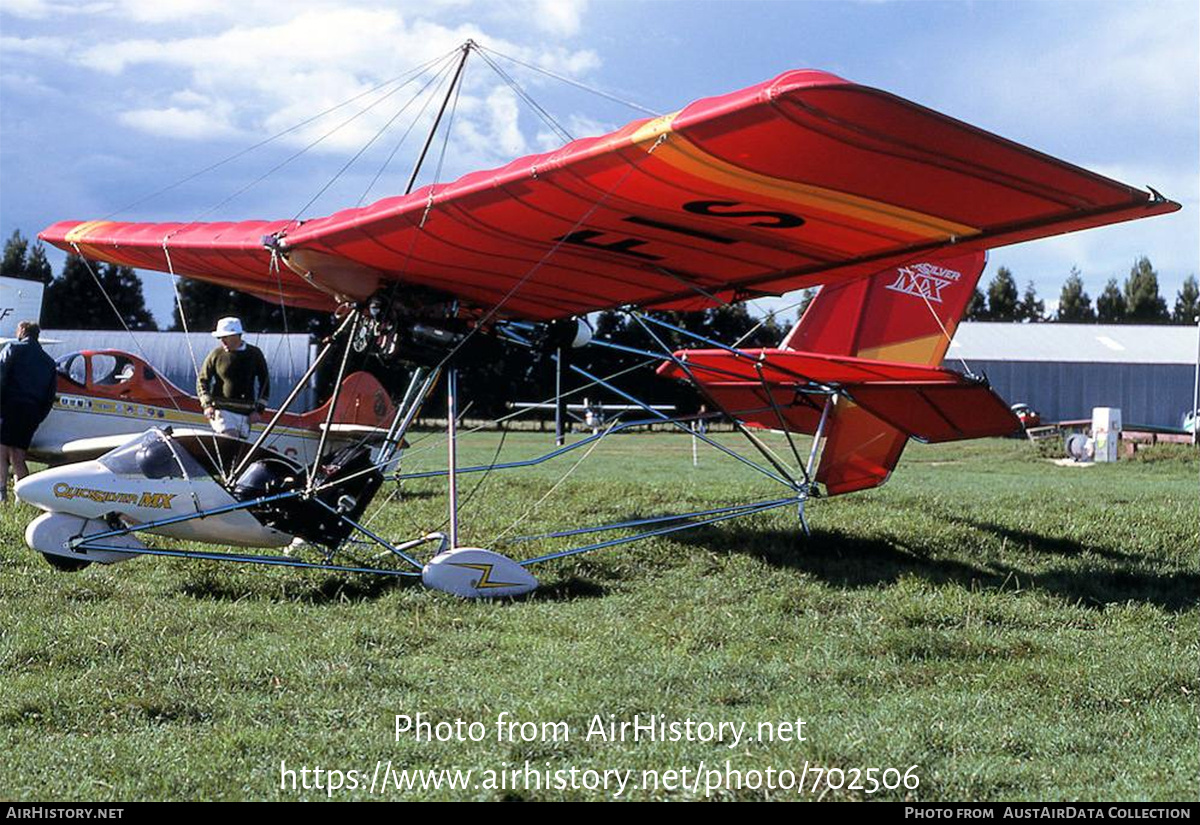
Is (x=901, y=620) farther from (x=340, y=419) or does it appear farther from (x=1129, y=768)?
(x=340, y=419)

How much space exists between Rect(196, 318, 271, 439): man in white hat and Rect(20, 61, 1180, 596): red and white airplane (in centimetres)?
79

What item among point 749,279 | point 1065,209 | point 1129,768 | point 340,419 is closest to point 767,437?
point 340,419

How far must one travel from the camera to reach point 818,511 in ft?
31.9

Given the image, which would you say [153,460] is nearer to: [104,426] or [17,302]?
[104,426]

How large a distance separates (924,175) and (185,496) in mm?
4813

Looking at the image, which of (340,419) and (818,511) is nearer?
(818,511)

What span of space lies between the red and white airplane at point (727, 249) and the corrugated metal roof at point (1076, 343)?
30.3 m

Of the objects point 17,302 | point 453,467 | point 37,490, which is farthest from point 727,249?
point 17,302

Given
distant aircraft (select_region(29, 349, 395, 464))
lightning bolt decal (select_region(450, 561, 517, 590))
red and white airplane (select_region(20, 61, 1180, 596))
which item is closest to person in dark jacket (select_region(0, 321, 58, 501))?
distant aircraft (select_region(29, 349, 395, 464))

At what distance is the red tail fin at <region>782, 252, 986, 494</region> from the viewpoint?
895 centimetres

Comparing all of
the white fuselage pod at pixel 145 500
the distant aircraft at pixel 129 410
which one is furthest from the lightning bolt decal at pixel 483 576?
the distant aircraft at pixel 129 410

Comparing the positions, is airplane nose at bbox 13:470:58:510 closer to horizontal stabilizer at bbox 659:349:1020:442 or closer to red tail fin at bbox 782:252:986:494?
horizontal stabilizer at bbox 659:349:1020:442

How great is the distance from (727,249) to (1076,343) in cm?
3997

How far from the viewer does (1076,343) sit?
42.6 meters
